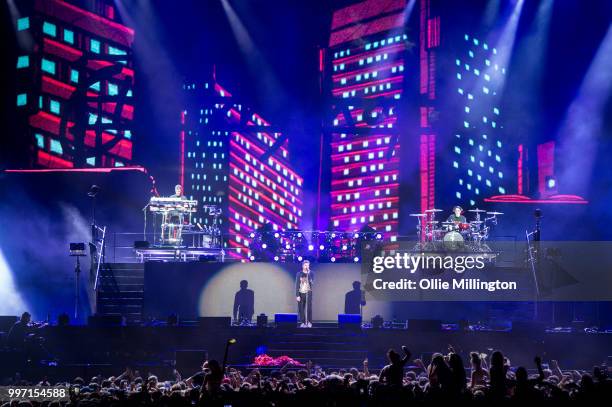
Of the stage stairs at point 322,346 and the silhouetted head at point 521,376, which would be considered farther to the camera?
the stage stairs at point 322,346

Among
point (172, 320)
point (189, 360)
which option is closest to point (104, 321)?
point (172, 320)

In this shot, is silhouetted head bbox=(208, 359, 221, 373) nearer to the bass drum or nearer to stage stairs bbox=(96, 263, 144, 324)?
stage stairs bbox=(96, 263, 144, 324)

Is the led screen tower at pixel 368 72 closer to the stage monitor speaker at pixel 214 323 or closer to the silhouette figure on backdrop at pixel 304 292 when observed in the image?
the silhouette figure on backdrop at pixel 304 292

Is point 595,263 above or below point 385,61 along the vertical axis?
below

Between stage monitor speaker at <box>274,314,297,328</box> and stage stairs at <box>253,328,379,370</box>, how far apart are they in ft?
0.42

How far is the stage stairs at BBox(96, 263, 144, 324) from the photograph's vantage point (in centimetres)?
1759

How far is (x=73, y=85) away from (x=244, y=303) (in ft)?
28.0

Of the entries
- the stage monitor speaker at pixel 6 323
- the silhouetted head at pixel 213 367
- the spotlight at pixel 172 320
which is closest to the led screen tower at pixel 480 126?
the spotlight at pixel 172 320

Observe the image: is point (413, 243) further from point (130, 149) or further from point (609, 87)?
point (130, 149)

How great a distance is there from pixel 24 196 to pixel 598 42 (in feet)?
53.3

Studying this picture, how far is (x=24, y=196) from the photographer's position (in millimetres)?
20172

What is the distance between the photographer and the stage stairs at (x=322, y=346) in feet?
50.2

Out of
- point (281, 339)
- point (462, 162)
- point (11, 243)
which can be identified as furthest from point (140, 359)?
point (462, 162)

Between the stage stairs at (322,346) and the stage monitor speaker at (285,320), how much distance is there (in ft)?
0.42
